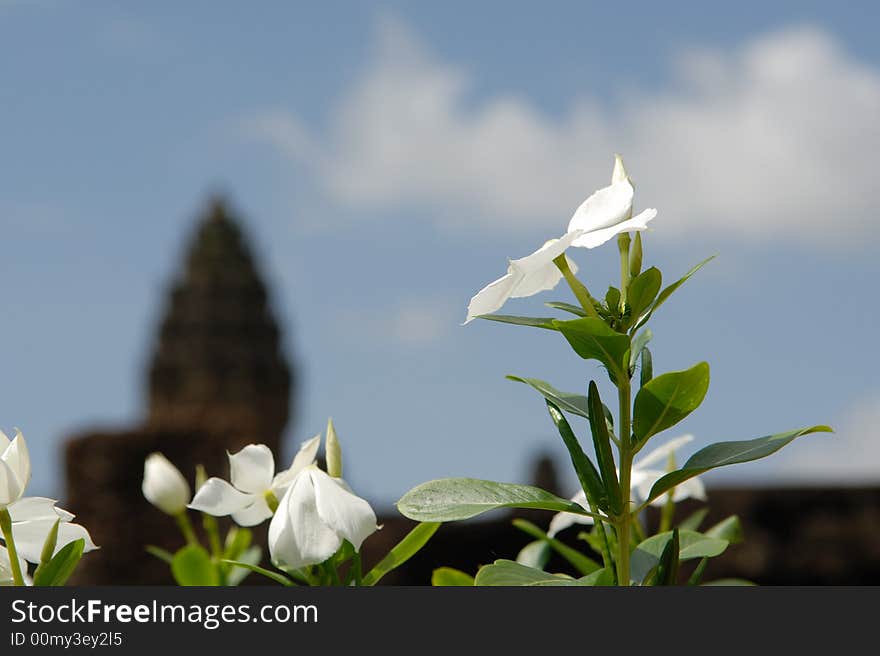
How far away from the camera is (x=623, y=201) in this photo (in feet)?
2.74

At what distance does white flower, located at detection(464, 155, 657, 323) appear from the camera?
2.65ft

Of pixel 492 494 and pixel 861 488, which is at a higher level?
pixel 492 494

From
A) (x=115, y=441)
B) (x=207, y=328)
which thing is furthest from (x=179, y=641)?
(x=207, y=328)

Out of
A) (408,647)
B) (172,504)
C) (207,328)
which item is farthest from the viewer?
(207,328)

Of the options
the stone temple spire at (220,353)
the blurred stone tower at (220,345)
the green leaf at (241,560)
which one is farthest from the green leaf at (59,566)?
the stone temple spire at (220,353)

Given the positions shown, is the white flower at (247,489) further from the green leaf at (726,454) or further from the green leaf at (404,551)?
the green leaf at (726,454)

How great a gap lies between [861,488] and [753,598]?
33.8 ft

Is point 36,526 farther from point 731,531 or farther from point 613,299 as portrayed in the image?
point 731,531

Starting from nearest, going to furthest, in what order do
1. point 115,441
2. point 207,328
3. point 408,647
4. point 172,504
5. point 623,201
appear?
1. point 408,647
2. point 623,201
3. point 172,504
4. point 115,441
5. point 207,328

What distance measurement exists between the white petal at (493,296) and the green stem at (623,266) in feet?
0.31

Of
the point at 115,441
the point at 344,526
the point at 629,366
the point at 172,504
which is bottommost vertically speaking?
the point at 115,441

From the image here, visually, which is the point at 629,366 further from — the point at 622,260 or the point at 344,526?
the point at 344,526

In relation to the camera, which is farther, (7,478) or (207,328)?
(207,328)

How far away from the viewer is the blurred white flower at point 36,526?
0.97m
